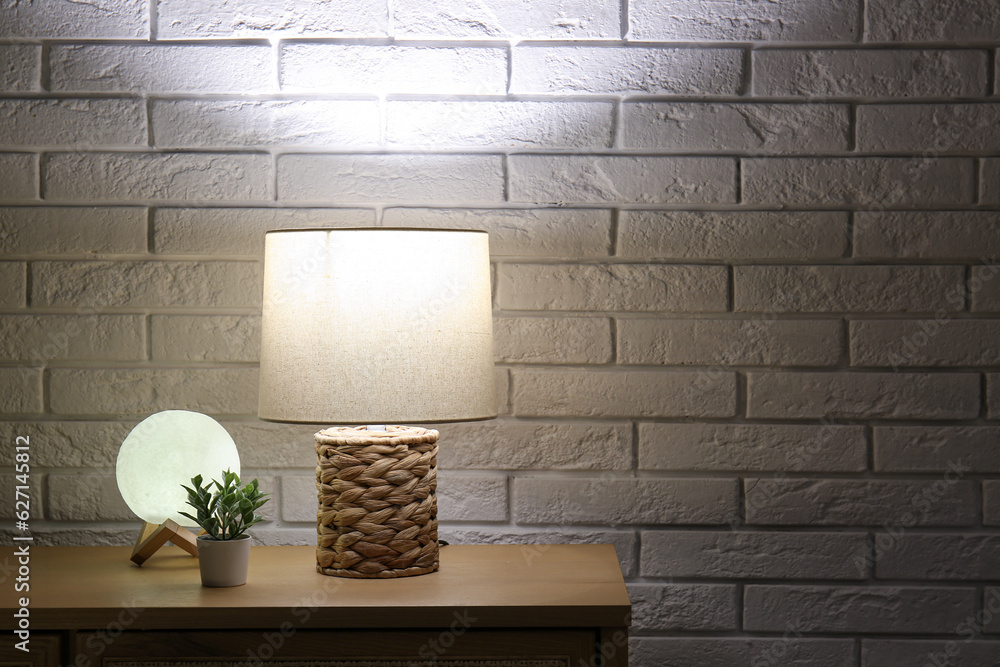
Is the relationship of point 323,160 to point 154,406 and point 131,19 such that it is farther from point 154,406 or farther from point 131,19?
point 154,406

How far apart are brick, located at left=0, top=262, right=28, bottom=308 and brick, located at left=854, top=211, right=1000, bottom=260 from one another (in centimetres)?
149

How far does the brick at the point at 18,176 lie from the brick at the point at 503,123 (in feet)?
2.11

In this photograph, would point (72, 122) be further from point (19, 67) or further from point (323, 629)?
point (323, 629)

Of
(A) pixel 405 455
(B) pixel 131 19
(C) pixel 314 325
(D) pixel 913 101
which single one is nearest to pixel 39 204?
(B) pixel 131 19

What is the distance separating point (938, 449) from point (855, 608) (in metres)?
0.32

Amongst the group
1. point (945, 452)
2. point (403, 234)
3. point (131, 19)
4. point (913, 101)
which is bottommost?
point (945, 452)

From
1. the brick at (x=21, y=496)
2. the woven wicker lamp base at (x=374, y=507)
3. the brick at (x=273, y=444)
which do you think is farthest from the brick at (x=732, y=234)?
the brick at (x=21, y=496)

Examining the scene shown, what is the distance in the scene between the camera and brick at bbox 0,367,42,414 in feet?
5.20

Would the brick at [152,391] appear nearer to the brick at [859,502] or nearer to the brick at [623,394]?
the brick at [623,394]

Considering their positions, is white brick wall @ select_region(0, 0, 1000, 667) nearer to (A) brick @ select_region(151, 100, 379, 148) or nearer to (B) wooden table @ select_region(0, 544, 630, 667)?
(A) brick @ select_region(151, 100, 379, 148)

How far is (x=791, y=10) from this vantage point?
1570 mm

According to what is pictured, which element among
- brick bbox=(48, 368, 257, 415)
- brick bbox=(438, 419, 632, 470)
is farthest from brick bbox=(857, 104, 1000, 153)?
brick bbox=(48, 368, 257, 415)

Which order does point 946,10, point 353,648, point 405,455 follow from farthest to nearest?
point 946,10
point 405,455
point 353,648

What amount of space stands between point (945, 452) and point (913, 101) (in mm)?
626
